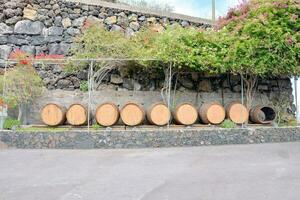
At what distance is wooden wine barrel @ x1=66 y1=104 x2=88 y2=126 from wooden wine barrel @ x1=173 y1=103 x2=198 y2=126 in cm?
200

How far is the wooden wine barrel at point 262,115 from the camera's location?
852cm

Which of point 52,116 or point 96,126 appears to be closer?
point 96,126

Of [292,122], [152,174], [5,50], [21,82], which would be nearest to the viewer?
A: [152,174]

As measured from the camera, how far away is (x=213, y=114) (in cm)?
788

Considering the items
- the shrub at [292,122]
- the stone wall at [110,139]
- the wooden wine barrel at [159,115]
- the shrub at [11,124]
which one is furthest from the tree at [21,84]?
the shrub at [292,122]

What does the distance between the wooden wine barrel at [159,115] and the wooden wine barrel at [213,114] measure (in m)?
0.85

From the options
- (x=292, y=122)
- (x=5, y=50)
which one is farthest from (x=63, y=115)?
(x=292, y=122)

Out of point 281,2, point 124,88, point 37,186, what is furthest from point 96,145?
point 281,2

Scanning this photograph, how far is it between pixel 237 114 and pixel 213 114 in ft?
2.10

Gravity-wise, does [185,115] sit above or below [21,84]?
below

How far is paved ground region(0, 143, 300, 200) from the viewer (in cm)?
358

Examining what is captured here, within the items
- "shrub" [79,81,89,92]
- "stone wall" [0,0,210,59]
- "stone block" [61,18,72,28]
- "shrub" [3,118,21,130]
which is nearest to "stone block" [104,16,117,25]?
"stone wall" [0,0,210,59]

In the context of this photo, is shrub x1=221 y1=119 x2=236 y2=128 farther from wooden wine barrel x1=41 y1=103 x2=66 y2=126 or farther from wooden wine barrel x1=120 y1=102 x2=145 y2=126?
wooden wine barrel x1=41 y1=103 x2=66 y2=126

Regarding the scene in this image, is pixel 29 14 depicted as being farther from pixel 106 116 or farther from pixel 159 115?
pixel 159 115
